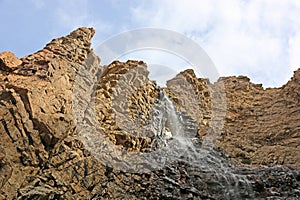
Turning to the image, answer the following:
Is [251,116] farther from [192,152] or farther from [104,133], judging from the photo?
[104,133]

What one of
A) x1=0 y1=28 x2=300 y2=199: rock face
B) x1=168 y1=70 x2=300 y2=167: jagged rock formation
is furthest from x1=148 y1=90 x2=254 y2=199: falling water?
A: x1=168 y1=70 x2=300 y2=167: jagged rock formation

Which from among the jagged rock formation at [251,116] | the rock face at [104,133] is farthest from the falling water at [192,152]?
the jagged rock formation at [251,116]

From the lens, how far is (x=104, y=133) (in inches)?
545

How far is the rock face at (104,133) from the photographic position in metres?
10.1

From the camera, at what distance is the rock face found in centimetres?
1008

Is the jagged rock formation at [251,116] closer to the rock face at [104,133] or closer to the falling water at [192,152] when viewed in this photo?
the rock face at [104,133]

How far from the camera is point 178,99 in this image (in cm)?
2738

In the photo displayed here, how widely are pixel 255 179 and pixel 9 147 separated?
10555 mm

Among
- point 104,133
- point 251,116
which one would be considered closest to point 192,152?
point 104,133

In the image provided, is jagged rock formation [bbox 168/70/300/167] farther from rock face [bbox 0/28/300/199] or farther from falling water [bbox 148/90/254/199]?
falling water [bbox 148/90/254/199]

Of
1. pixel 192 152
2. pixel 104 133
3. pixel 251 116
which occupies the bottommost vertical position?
pixel 104 133

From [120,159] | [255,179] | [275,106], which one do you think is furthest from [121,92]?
[275,106]

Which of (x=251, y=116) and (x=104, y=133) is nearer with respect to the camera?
(x=104, y=133)

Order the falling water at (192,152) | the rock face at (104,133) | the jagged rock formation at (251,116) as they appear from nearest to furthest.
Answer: the rock face at (104,133), the falling water at (192,152), the jagged rock formation at (251,116)
